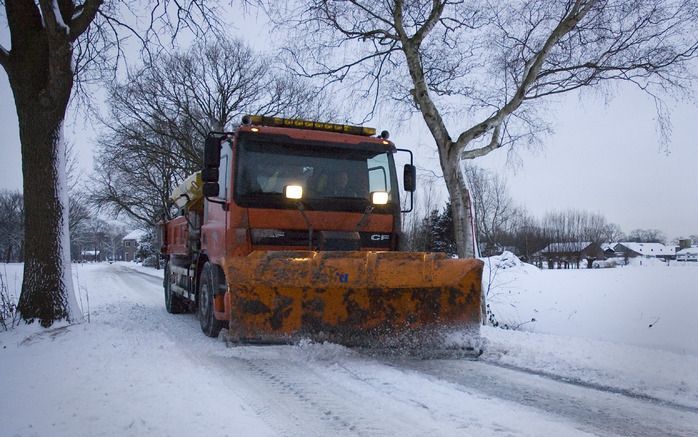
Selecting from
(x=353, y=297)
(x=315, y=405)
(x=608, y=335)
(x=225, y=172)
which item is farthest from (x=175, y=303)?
(x=608, y=335)

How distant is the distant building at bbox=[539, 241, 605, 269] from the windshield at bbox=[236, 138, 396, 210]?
3955cm

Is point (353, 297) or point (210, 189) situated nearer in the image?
point (353, 297)

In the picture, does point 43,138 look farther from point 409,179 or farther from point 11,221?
point 11,221

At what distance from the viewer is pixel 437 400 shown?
4125 millimetres

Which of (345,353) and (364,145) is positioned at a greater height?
(364,145)

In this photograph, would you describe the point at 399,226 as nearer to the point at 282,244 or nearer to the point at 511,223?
the point at 282,244

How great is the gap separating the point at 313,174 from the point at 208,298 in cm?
217

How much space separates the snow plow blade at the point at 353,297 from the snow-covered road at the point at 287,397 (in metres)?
0.27

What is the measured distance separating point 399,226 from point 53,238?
4971 mm

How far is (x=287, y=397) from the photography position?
4.19 metres

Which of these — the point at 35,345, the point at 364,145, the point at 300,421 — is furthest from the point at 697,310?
the point at 35,345

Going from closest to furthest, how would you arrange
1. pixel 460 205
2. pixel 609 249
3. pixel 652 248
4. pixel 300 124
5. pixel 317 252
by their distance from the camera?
pixel 317 252 → pixel 300 124 → pixel 460 205 → pixel 609 249 → pixel 652 248

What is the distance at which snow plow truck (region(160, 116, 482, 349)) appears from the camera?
545 centimetres

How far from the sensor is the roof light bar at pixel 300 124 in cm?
661
